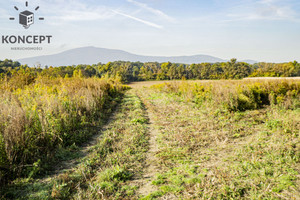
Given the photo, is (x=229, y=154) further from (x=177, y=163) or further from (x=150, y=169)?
(x=150, y=169)

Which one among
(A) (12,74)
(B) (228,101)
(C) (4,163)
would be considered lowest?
(C) (4,163)

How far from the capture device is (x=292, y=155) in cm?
376

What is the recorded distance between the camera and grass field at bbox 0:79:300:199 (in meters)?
2.82

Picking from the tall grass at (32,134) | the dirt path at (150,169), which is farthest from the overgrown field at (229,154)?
the tall grass at (32,134)

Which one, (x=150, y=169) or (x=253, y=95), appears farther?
(x=253, y=95)

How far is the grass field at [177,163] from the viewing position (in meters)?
2.82

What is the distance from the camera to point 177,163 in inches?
153

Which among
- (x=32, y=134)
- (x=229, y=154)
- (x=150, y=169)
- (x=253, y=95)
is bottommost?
(x=150, y=169)

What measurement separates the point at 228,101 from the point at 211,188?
21.0 ft

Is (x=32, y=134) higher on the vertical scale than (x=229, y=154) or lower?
higher

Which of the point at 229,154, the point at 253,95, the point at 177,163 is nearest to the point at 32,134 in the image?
the point at 177,163

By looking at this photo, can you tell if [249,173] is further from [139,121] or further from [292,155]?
[139,121]

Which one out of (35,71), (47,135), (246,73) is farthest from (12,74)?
(246,73)

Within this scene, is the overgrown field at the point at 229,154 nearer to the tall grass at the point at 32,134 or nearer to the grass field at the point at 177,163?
the grass field at the point at 177,163
